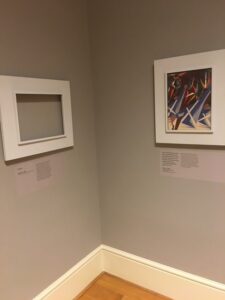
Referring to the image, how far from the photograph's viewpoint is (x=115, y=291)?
1.92 metres

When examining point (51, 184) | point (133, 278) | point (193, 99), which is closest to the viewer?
point (193, 99)

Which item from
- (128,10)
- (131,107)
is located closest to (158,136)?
(131,107)

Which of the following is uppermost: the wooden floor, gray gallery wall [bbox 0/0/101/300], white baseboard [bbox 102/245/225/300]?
gray gallery wall [bbox 0/0/101/300]

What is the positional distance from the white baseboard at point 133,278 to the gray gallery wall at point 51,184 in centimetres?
8

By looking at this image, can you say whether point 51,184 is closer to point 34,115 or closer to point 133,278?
point 34,115

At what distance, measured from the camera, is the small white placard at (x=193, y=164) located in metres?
1.51

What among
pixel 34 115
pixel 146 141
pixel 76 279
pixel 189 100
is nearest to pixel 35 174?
pixel 34 115

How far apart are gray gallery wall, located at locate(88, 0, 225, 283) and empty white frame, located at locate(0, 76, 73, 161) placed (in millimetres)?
328

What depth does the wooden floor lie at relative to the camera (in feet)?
6.08

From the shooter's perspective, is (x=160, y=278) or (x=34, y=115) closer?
(x=34, y=115)

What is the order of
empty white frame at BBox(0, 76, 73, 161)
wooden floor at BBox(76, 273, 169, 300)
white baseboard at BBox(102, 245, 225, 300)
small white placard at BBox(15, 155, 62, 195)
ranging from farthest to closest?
wooden floor at BBox(76, 273, 169, 300) → white baseboard at BBox(102, 245, 225, 300) → small white placard at BBox(15, 155, 62, 195) → empty white frame at BBox(0, 76, 73, 161)

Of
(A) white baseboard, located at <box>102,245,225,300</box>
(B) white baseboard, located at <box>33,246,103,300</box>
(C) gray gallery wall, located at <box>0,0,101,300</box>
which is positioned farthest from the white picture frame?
(B) white baseboard, located at <box>33,246,103,300</box>

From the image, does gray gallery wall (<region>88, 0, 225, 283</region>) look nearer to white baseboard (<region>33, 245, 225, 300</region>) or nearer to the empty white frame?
white baseboard (<region>33, 245, 225, 300</region>)

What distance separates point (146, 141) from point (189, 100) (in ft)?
1.27
